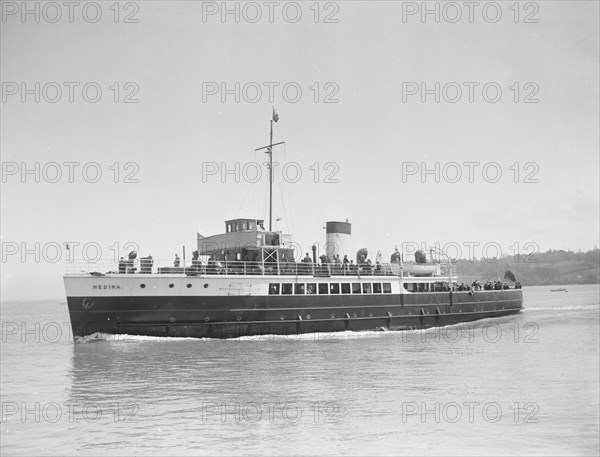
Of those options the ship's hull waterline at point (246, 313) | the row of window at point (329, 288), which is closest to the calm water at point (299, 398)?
the ship's hull waterline at point (246, 313)

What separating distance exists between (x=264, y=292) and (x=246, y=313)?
5.04 ft

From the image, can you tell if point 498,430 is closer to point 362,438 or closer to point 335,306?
point 362,438

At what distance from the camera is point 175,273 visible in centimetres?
3173

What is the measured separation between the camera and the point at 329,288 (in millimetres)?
36031

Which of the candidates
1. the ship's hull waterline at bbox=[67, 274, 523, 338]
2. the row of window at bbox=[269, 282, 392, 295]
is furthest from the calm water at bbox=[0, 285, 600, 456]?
the row of window at bbox=[269, 282, 392, 295]

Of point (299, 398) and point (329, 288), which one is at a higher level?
point (329, 288)

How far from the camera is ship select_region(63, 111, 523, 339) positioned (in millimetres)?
30562

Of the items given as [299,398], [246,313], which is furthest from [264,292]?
[299,398]

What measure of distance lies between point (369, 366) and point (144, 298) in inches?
495

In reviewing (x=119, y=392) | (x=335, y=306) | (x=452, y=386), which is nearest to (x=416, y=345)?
(x=335, y=306)

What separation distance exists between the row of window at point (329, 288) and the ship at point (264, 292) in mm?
59

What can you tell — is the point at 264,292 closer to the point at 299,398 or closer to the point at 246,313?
the point at 246,313

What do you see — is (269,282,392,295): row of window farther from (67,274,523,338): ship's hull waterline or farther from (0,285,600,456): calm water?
(0,285,600,456): calm water

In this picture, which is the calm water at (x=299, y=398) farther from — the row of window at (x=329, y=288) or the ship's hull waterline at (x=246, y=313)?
the row of window at (x=329, y=288)
